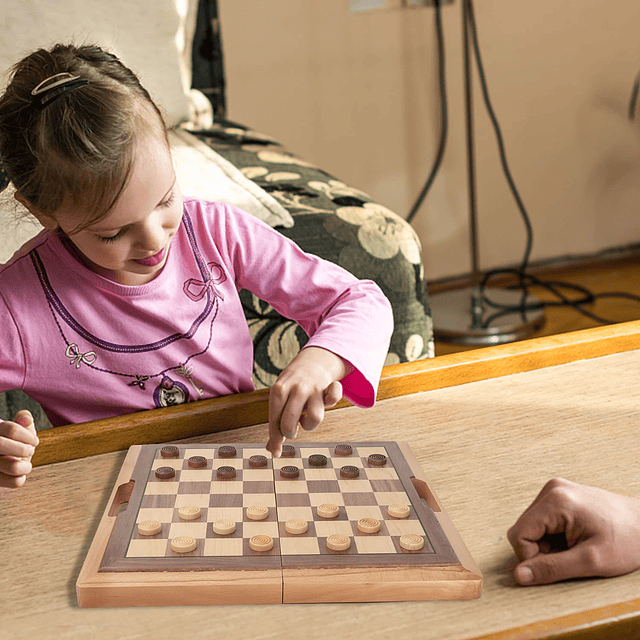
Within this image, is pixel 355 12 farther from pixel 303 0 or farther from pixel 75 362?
pixel 75 362

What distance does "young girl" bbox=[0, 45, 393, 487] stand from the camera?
0.69 meters

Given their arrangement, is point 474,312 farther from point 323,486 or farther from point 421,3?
point 323,486


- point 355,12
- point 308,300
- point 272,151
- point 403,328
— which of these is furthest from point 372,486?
point 355,12

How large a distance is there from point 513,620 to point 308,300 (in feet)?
1.74

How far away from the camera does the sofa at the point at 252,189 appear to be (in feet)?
3.99

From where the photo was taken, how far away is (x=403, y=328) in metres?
1.24

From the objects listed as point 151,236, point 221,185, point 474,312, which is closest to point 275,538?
point 151,236

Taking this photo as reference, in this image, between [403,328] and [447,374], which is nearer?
[447,374]

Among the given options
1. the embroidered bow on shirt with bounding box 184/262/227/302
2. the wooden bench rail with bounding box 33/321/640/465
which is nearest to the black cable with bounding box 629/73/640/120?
the wooden bench rail with bounding box 33/321/640/465

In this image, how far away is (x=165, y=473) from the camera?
590 millimetres

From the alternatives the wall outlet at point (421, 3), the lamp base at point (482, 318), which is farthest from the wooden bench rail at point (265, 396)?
the wall outlet at point (421, 3)

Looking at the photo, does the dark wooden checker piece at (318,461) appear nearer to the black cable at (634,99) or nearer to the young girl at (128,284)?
the young girl at (128,284)

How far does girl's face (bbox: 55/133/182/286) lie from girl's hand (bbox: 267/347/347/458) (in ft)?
0.62

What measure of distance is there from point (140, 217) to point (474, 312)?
1606 mm
